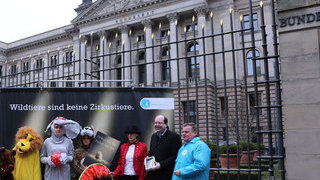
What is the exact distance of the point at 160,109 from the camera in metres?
6.52

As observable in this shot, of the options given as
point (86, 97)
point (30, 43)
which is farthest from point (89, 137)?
point (30, 43)

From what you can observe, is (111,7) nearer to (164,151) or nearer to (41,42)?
(41,42)

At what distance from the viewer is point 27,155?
6.17 meters

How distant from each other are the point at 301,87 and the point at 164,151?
7.77 ft

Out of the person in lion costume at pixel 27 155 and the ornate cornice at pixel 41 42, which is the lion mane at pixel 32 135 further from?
the ornate cornice at pixel 41 42

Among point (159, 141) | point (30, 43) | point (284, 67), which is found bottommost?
point (159, 141)

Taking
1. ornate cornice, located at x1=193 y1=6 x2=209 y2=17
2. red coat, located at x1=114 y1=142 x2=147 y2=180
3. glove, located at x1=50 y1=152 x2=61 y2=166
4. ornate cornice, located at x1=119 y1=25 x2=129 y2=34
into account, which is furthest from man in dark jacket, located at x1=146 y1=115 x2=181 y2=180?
ornate cornice, located at x1=119 y1=25 x2=129 y2=34

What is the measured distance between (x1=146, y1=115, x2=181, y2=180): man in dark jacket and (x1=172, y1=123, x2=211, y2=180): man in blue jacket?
0.46 metres

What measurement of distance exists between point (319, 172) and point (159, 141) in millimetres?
2470

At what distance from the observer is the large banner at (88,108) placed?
6.52m

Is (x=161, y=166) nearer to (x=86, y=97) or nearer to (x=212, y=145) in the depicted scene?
(x=86, y=97)

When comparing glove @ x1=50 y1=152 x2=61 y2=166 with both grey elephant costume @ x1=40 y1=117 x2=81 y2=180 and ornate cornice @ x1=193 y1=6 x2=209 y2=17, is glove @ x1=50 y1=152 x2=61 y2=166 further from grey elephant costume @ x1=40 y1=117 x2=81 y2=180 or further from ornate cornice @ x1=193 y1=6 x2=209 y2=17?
ornate cornice @ x1=193 y1=6 x2=209 y2=17

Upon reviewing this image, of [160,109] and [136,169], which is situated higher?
[160,109]

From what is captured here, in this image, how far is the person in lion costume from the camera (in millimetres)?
6059
